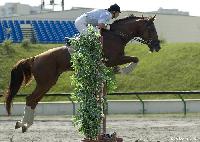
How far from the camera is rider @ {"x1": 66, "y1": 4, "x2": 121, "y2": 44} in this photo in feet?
29.3

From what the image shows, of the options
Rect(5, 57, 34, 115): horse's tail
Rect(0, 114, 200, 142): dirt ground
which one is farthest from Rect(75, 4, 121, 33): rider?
Rect(0, 114, 200, 142): dirt ground

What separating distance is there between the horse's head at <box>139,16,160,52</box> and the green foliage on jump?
1.40m

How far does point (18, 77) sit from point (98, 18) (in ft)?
6.27

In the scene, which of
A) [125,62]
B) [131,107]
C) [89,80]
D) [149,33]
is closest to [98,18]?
[125,62]

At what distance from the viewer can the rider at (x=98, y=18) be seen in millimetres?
8945

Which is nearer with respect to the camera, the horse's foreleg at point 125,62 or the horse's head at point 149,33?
the horse's foreleg at point 125,62

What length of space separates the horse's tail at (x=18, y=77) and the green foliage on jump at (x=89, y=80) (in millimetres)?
1687

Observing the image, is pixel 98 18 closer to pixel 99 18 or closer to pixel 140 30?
pixel 99 18

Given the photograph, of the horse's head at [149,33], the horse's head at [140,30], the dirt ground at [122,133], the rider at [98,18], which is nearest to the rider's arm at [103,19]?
the rider at [98,18]

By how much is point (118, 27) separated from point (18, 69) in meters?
1.94

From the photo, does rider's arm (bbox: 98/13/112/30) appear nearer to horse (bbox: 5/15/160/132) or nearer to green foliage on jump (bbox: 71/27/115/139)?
horse (bbox: 5/15/160/132)

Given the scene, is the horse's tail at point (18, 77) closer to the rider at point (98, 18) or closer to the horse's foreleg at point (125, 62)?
the rider at point (98, 18)

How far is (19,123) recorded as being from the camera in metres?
8.95

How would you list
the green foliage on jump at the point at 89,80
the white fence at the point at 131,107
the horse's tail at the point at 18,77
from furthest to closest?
the white fence at the point at 131,107 → the horse's tail at the point at 18,77 → the green foliage on jump at the point at 89,80
